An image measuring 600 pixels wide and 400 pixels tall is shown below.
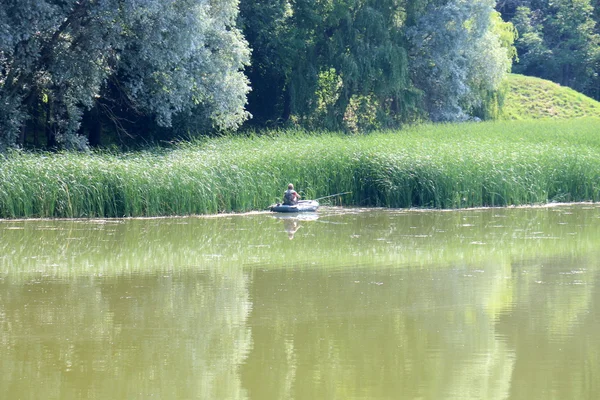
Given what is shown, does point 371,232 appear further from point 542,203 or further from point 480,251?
point 542,203

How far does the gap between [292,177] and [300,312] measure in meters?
10.3

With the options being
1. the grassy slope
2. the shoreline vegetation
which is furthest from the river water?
the grassy slope

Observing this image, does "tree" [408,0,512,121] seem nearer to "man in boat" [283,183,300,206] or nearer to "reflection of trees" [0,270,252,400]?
"man in boat" [283,183,300,206]

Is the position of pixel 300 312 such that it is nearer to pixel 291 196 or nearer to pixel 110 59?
pixel 291 196

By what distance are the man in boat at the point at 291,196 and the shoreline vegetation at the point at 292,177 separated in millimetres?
928

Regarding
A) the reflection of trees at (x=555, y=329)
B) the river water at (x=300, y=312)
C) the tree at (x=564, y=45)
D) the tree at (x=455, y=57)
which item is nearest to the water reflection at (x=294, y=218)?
the river water at (x=300, y=312)

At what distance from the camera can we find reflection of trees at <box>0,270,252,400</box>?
7301mm

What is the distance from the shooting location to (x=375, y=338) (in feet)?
28.4

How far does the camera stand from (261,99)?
34438 mm

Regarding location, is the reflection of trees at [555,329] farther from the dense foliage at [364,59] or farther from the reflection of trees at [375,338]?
the dense foliage at [364,59]

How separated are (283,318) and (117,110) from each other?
2051cm

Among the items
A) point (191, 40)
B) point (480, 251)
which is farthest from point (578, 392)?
point (191, 40)

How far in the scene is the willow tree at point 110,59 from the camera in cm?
2273

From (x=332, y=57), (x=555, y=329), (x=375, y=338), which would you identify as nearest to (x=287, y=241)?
(x=375, y=338)
